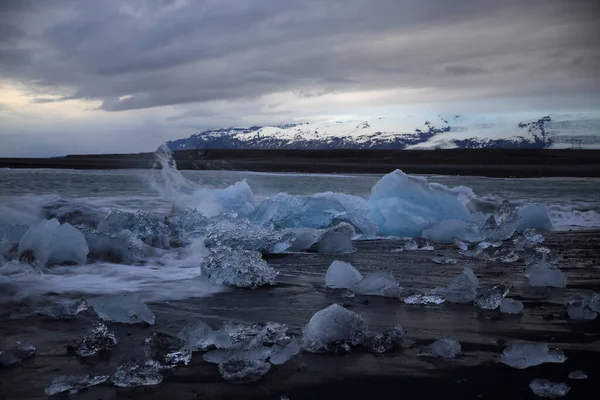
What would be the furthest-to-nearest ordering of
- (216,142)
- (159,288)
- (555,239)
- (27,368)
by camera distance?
1. (216,142)
2. (555,239)
3. (159,288)
4. (27,368)

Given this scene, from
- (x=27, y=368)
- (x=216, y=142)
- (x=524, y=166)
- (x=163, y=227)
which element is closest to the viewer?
(x=27, y=368)

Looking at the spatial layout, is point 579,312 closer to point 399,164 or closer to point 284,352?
point 284,352

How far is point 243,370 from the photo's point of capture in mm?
2594

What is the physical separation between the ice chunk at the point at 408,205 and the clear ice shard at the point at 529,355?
6.00 meters

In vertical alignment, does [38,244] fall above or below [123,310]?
above

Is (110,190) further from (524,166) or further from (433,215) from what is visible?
(524,166)

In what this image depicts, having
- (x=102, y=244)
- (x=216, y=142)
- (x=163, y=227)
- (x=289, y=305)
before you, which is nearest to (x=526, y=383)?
(x=289, y=305)

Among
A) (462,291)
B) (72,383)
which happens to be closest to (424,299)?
(462,291)

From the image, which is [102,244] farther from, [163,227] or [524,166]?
[524,166]

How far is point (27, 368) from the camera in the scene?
2.71m

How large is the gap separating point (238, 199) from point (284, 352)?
7.23m

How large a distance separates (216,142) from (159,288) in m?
136

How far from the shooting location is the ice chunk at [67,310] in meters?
3.65

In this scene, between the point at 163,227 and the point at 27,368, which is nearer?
the point at 27,368
